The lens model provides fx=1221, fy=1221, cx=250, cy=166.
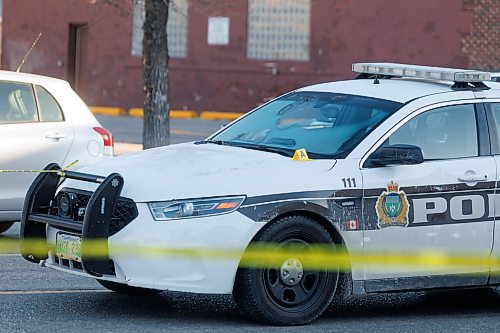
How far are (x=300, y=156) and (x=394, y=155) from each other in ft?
2.02

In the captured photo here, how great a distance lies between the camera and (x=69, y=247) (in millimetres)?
7816

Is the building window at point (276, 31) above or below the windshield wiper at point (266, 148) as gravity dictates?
above

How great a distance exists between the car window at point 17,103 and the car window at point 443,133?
173 inches

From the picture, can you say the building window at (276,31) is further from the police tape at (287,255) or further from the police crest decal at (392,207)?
the police crest decal at (392,207)

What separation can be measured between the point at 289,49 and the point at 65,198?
28.2 meters

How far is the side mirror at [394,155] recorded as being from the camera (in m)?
7.98

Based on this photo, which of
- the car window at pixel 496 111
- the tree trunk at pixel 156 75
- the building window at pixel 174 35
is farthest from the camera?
the building window at pixel 174 35

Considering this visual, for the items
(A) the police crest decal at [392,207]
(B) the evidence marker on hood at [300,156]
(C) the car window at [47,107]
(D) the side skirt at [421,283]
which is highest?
(C) the car window at [47,107]

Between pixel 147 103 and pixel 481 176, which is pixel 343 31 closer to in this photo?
pixel 147 103

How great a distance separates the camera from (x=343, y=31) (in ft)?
114

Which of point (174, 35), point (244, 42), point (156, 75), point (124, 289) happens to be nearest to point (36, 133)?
point (124, 289)

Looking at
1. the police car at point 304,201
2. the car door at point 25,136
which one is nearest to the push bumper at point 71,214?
the police car at point 304,201

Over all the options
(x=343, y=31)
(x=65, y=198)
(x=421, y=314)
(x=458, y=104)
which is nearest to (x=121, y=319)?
(x=65, y=198)

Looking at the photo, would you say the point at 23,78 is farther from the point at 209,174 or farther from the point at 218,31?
the point at 218,31
